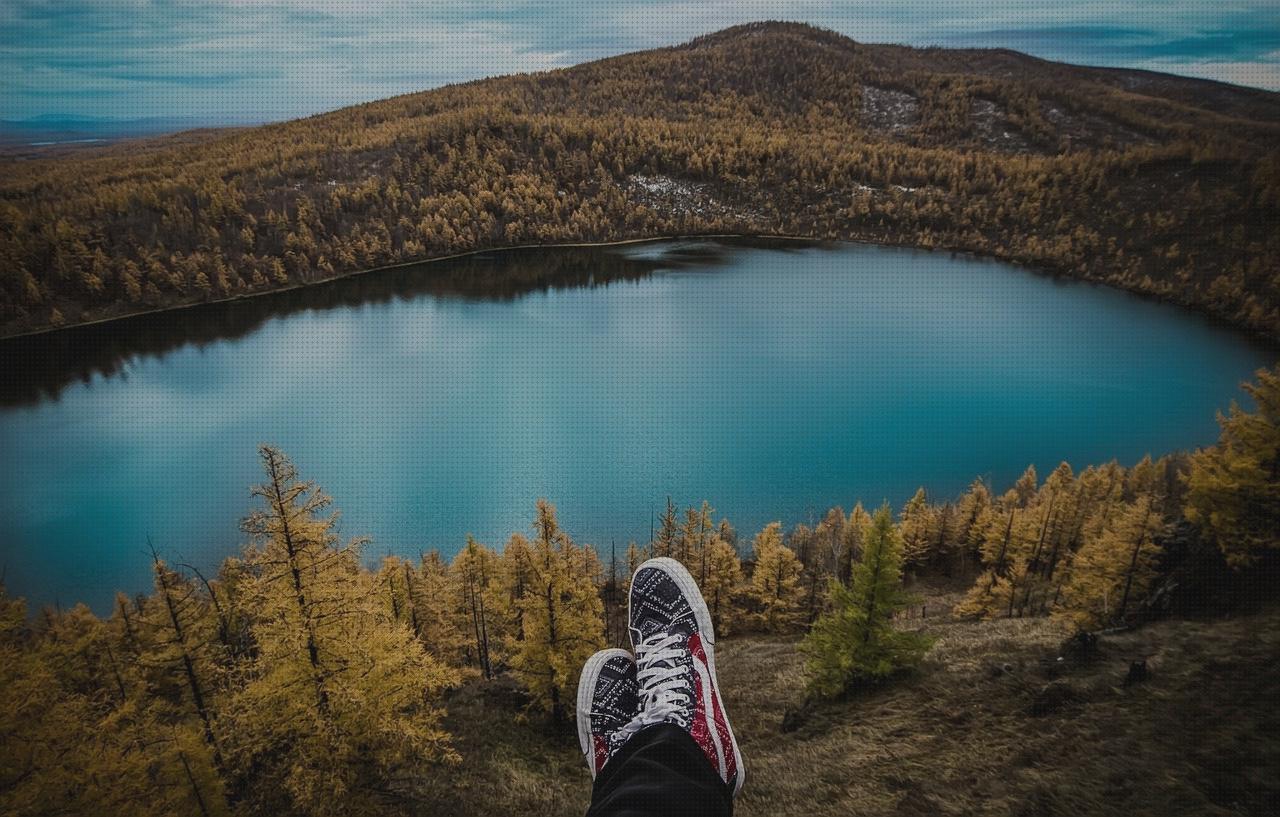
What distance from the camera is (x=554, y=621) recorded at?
46.9ft

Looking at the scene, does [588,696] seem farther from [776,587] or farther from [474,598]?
[474,598]

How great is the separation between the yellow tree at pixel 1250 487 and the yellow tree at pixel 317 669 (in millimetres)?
16803

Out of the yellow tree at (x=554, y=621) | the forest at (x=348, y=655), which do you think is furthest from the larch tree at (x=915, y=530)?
the yellow tree at (x=554, y=621)

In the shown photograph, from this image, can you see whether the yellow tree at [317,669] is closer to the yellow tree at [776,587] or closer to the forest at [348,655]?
the forest at [348,655]

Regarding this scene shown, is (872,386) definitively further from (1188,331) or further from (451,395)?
(1188,331)

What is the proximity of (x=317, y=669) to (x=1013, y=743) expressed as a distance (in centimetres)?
1037

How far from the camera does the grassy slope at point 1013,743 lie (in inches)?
248

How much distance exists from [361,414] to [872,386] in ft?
202

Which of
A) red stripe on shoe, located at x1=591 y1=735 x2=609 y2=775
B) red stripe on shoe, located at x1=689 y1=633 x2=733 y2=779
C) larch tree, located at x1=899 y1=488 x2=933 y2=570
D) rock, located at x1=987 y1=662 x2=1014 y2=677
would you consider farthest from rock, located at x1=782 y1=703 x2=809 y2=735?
larch tree, located at x1=899 y1=488 x2=933 y2=570

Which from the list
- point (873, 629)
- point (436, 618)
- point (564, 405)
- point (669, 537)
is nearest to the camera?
point (873, 629)

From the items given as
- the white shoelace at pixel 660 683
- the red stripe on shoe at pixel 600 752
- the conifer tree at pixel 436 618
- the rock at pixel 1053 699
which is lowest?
the conifer tree at pixel 436 618

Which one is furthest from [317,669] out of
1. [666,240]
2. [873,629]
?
[666,240]

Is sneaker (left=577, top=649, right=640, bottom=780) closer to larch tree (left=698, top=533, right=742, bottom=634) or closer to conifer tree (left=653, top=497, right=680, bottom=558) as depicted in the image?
conifer tree (left=653, top=497, right=680, bottom=558)

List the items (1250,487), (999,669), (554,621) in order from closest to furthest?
(999,669) < (1250,487) < (554,621)
